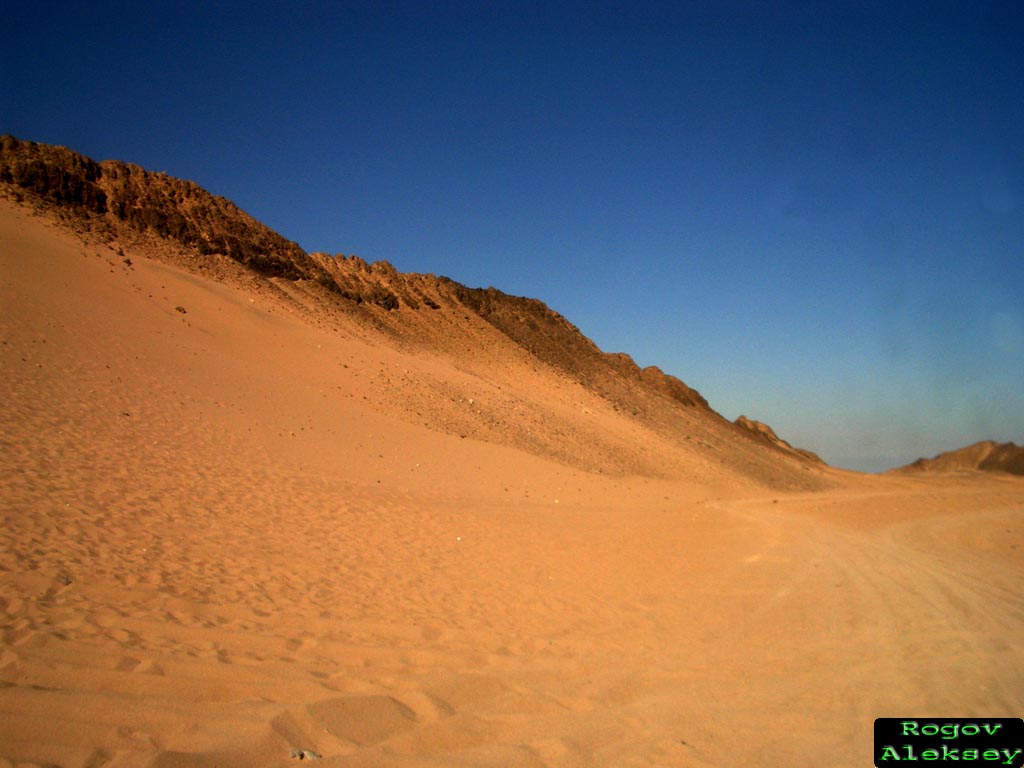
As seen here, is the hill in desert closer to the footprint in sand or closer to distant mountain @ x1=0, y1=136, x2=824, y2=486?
the footprint in sand

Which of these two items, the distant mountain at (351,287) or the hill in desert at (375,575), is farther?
the distant mountain at (351,287)

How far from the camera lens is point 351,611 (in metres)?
6.92

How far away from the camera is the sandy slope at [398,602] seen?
4.34 m

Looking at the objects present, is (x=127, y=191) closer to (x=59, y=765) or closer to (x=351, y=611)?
(x=351, y=611)

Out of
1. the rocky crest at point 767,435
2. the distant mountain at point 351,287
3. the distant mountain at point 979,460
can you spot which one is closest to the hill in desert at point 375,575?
the distant mountain at point 351,287

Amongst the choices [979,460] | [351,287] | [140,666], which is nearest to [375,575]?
[140,666]

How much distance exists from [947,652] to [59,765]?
8.55 metres

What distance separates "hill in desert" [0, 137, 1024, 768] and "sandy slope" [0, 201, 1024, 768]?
0.05 metres

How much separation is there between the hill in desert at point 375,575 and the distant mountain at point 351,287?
55cm

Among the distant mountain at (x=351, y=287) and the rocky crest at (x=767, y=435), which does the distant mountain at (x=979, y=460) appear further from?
the distant mountain at (x=351, y=287)

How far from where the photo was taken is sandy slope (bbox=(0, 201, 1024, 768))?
4.34m

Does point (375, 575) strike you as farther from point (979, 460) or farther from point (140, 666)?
point (979, 460)

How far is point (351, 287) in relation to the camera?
35875mm

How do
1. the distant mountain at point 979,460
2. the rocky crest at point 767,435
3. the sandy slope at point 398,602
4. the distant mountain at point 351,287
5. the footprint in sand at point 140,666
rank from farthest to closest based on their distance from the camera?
the distant mountain at point 979,460, the rocky crest at point 767,435, the distant mountain at point 351,287, the footprint in sand at point 140,666, the sandy slope at point 398,602
